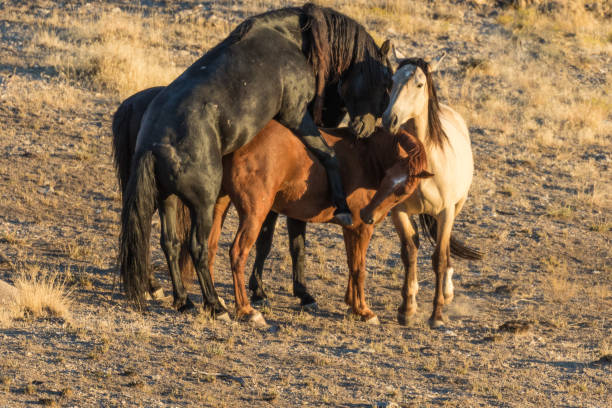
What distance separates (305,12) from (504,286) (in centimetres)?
340

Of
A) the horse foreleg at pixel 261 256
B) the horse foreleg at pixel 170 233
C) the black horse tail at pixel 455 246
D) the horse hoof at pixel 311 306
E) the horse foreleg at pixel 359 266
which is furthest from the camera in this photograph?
the black horse tail at pixel 455 246

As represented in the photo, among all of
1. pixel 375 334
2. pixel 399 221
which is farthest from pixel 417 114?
pixel 375 334

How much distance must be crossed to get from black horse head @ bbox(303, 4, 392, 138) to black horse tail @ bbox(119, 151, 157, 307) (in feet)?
6.04

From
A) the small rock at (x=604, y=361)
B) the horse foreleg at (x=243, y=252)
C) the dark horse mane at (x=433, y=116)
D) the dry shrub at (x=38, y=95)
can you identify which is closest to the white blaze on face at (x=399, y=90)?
the dark horse mane at (x=433, y=116)

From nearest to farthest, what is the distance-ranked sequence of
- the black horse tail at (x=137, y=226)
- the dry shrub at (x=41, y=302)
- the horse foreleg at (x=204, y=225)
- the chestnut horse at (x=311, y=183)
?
the black horse tail at (x=137, y=226), the horse foreleg at (x=204, y=225), the dry shrub at (x=41, y=302), the chestnut horse at (x=311, y=183)

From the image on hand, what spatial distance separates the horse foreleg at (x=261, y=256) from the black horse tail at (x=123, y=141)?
131cm

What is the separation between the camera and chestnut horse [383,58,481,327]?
734 centimetres

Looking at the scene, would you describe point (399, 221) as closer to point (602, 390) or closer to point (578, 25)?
point (602, 390)

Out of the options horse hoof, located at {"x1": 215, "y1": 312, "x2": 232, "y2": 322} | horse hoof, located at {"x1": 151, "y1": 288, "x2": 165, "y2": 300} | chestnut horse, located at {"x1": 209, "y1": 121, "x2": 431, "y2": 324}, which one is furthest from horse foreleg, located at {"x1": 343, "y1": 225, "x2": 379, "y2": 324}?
horse hoof, located at {"x1": 151, "y1": 288, "x2": 165, "y2": 300}

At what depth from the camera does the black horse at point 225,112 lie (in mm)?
6777

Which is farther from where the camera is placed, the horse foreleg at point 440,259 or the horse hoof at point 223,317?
the horse foreleg at point 440,259

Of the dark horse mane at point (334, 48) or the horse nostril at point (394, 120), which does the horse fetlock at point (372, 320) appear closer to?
the horse nostril at point (394, 120)

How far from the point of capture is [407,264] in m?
7.95

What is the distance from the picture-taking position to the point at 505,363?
6.83 metres
